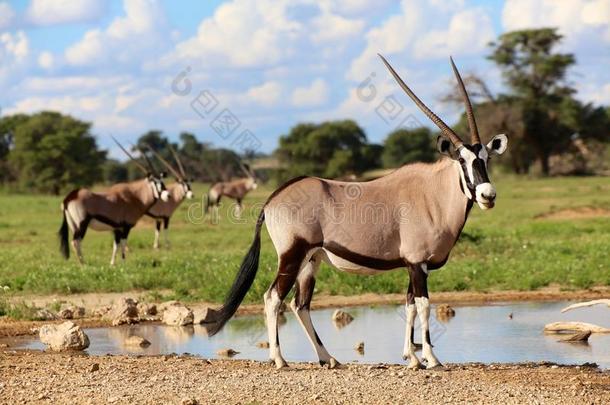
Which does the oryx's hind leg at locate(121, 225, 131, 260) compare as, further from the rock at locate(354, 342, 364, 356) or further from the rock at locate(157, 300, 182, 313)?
the rock at locate(354, 342, 364, 356)

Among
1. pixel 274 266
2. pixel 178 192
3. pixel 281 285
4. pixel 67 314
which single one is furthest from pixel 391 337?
pixel 178 192

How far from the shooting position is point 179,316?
12.1 meters

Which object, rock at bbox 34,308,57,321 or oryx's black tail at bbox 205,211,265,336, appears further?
rock at bbox 34,308,57,321

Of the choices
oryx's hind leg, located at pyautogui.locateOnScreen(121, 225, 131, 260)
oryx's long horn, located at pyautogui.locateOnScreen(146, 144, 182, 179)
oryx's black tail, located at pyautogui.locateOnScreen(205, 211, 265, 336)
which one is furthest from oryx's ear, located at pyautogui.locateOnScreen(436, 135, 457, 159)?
oryx's long horn, located at pyautogui.locateOnScreen(146, 144, 182, 179)

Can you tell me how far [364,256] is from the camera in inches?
354

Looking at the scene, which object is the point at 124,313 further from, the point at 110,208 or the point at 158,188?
the point at 158,188

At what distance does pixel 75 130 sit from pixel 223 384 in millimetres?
59917

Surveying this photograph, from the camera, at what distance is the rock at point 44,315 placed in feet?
41.8

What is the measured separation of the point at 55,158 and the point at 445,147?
187ft

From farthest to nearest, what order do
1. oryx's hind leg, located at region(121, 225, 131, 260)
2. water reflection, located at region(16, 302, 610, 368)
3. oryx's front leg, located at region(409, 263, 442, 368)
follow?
1. oryx's hind leg, located at region(121, 225, 131, 260)
2. water reflection, located at region(16, 302, 610, 368)
3. oryx's front leg, located at region(409, 263, 442, 368)

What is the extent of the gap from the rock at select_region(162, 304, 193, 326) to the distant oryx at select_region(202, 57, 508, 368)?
9.70 feet

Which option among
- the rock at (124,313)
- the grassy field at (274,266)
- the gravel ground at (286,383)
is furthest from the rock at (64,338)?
the grassy field at (274,266)

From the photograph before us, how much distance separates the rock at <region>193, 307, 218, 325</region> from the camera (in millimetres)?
12250

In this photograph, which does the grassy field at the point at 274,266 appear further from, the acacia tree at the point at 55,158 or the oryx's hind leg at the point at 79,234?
the acacia tree at the point at 55,158
